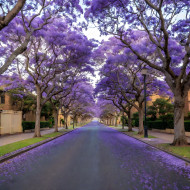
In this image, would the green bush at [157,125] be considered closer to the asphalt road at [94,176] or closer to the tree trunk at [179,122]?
the tree trunk at [179,122]

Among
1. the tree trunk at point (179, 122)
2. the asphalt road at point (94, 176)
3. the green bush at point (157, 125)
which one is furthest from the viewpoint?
the green bush at point (157, 125)

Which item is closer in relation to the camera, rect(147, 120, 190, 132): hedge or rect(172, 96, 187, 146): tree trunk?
rect(172, 96, 187, 146): tree trunk

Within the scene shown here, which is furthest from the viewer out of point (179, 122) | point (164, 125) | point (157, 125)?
point (157, 125)

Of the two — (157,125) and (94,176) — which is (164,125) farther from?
(94,176)

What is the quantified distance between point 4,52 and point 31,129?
16.7 metres

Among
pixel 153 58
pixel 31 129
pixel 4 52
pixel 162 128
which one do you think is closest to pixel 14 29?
pixel 4 52


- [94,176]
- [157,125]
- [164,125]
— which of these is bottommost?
[157,125]

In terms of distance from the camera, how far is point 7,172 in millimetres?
6754

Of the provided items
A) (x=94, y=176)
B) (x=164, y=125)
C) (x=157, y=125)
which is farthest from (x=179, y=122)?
(x=157, y=125)

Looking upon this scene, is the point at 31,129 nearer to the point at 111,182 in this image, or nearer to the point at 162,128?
the point at 162,128

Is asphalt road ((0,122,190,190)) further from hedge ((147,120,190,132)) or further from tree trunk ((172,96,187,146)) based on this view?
hedge ((147,120,190,132))

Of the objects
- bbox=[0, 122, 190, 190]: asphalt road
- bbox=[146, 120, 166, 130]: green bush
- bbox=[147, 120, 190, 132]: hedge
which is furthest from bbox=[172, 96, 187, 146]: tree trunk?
bbox=[146, 120, 166, 130]: green bush

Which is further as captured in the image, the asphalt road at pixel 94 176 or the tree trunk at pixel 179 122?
the tree trunk at pixel 179 122

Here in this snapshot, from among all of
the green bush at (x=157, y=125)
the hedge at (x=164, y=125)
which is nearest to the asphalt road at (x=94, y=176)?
the hedge at (x=164, y=125)
